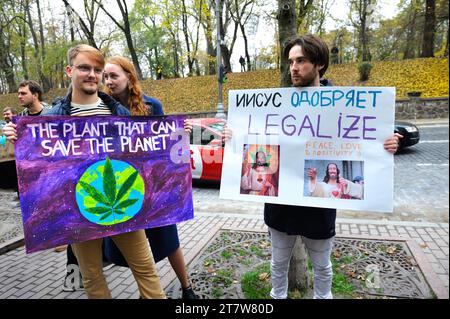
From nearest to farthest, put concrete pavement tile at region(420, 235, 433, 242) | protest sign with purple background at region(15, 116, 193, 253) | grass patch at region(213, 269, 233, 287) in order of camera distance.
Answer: protest sign with purple background at region(15, 116, 193, 253) < grass patch at region(213, 269, 233, 287) < concrete pavement tile at region(420, 235, 433, 242)

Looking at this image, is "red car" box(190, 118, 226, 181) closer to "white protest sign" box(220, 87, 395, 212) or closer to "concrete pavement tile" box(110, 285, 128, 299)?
"concrete pavement tile" box(110, 285, 128, 299)

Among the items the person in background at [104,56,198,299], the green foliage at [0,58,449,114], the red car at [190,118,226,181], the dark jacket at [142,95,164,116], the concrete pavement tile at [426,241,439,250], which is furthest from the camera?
the green foliage at [0,58,449,114]

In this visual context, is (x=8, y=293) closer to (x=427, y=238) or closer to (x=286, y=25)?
(x=286, y=25)

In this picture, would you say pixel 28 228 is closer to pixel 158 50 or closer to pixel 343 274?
pixel 343 274

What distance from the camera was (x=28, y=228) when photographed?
5.97 ft

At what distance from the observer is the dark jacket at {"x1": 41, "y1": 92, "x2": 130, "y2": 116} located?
2.01 meters

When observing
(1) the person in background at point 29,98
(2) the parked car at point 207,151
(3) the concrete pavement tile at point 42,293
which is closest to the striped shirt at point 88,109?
(3) the concrete pavement tile at point 42,293

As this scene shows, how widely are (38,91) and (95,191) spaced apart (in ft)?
8.99

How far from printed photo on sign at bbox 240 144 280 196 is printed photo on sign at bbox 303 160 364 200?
0.66ft

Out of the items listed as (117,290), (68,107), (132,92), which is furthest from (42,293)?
(132,92)

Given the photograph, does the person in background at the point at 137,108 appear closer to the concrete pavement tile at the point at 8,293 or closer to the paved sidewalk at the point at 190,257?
the paved sidewalk at the point at 190,257

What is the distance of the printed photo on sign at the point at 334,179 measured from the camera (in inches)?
74.1

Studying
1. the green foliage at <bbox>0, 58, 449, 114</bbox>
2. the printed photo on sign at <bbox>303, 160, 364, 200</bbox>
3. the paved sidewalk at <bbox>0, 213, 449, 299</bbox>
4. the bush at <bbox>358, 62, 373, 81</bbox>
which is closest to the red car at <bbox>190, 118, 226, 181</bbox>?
the paved sidewalk at <bbox>0, 213, 449, 299</bbox>

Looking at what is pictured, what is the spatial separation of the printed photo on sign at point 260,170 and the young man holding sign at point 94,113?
0.81 m
